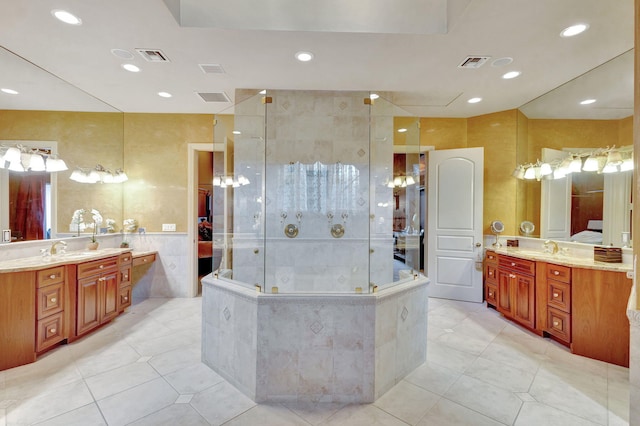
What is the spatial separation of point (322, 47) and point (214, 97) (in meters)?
1.82

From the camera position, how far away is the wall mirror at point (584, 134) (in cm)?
283

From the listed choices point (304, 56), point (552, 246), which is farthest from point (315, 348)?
point (552, 246)

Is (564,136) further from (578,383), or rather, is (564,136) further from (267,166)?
(267,166)

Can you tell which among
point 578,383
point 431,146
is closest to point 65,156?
point 431,146

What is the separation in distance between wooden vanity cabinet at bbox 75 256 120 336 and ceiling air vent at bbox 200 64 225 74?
241 cm

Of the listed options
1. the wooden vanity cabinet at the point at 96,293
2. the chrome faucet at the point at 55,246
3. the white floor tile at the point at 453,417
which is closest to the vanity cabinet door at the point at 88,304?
the wooden vanity cabinet at the point at 96,293

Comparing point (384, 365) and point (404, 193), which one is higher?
point (404, 193)

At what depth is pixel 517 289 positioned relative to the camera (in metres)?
3.37

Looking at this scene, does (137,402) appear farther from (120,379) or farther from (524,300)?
(524,300)

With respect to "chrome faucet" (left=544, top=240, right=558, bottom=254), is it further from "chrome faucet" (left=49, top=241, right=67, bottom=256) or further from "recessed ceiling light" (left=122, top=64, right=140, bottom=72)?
"chrome faucet" (left=49, top=241, right=67, bottom=256)

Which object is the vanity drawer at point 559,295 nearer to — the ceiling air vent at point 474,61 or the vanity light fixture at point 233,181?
the ceiling air vent at point 474,61

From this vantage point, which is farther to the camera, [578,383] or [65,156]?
[65,156]

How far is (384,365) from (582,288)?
2.15m

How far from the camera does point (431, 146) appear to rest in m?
4.48
